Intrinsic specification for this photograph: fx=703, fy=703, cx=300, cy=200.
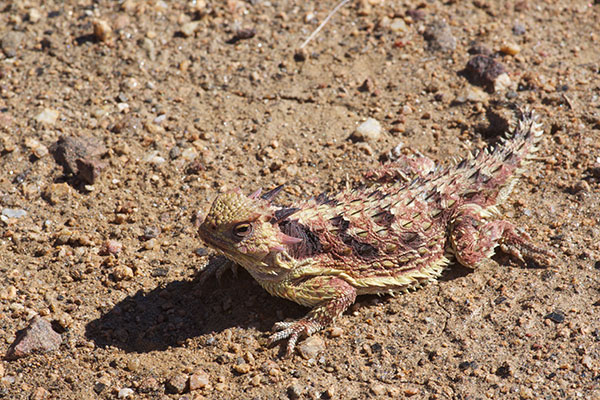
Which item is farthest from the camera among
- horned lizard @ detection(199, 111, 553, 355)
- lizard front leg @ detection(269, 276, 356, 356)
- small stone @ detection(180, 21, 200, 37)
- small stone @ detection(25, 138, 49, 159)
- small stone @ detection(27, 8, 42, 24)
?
small stone @ detection(27, 8, 42, 24)

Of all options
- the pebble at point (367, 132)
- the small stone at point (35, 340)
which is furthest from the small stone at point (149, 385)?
the pebble at point (367, 132)

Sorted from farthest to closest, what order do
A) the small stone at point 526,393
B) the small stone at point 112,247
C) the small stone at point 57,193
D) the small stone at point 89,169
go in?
the small stone at point 89,169 < the small stone at point 57,193 < the small stone at point 112,247 < the small stone at point 526,393

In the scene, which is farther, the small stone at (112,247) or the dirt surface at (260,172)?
the small stone at (112,247)

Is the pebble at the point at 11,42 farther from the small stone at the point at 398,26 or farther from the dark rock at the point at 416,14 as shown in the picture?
the dark rock at the point at 416,14

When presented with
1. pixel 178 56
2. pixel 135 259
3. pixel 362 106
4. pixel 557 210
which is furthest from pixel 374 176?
pixel 178 56

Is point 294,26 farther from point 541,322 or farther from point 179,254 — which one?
point 541,322

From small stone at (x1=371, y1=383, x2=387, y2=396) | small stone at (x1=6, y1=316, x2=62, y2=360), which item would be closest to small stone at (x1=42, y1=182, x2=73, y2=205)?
small stone at (x1=6, y1=316, x2=62, y2=360)

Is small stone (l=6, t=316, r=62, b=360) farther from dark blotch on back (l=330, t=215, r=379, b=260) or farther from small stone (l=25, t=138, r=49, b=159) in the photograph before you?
dark blotch on back (l=330, t=215, r=379, b=260)
